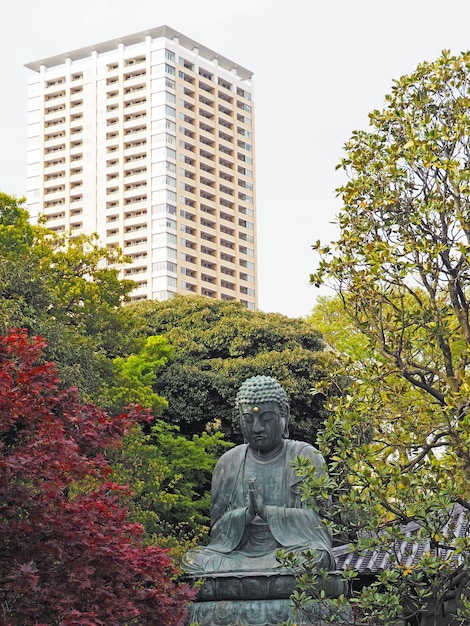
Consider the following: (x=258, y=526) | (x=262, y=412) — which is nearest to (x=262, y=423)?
(x=262, y=412)

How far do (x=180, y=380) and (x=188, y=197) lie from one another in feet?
158

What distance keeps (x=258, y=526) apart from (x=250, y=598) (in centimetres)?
81

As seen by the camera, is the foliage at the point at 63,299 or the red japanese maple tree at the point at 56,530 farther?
the foliage at the point at 63,299

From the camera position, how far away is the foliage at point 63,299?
15734mm

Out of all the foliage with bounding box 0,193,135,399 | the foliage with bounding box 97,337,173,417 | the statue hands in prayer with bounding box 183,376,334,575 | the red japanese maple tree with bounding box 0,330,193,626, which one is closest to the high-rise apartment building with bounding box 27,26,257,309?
the foliage with bounding box 0,193,135,399

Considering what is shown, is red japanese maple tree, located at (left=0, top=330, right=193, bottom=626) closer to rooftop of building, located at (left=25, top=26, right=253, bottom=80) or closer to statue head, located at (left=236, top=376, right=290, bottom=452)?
statue head, located at (left=236, top=376, right=290, bottom=452)

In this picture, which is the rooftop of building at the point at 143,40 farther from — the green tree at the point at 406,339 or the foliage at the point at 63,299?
the green tree at the point at 406,339

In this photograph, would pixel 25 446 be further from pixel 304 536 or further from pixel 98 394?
pixel 98 394

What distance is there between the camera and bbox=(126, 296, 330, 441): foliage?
2216cm

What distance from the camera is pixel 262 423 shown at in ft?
33.8

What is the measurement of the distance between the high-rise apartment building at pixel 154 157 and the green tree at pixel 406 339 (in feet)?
187

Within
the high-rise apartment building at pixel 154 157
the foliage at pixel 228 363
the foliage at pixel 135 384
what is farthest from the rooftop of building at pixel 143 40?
the foliage at pixel 135 384

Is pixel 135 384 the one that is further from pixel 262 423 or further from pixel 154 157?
pixel 154 157

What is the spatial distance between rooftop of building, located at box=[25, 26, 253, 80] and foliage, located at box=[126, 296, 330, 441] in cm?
4918
